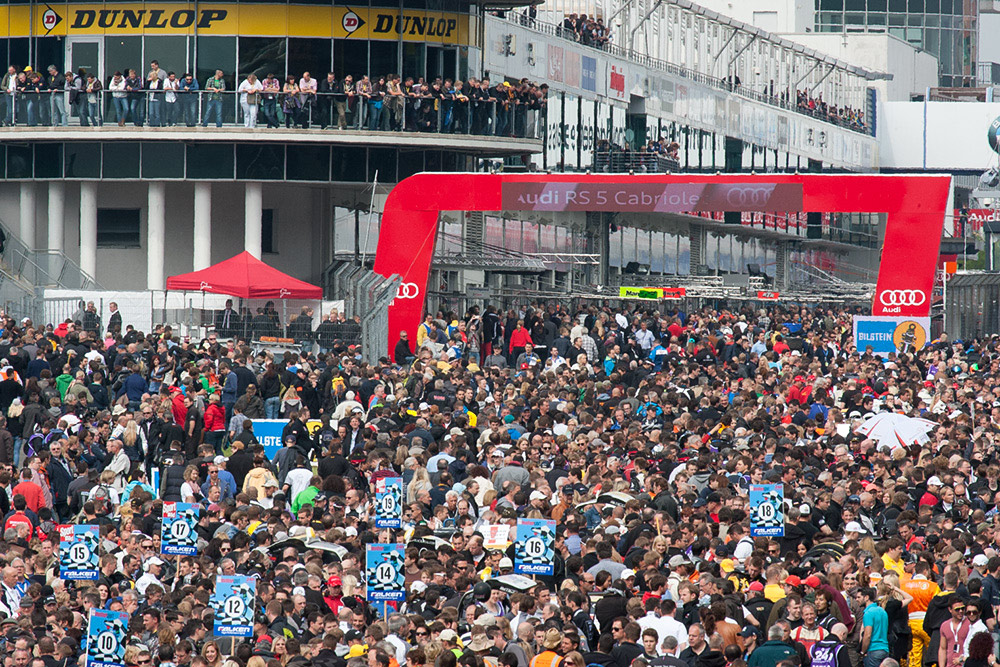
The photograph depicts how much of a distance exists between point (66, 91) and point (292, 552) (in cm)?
2687

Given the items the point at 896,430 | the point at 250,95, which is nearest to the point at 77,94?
the point at 250,95

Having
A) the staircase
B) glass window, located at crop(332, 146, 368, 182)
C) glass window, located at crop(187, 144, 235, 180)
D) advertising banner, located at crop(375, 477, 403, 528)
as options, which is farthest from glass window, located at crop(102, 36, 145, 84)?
advertising banner, located at crop(375, 477, 403, 528)

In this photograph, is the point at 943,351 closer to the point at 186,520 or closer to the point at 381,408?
the point at 381,408

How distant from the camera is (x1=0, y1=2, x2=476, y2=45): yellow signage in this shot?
41.2 m

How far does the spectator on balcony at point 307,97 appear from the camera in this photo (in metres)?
40.0

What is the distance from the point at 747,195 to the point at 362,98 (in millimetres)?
10347

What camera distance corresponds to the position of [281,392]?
2612 cm

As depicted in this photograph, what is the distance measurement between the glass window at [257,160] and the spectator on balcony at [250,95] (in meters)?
1.44

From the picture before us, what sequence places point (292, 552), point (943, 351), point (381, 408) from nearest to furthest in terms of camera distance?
1. point (292, 552)
2. point (381, 408)
3. point (943, 351)

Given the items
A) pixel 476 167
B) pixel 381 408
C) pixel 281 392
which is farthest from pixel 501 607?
pixel 476 167

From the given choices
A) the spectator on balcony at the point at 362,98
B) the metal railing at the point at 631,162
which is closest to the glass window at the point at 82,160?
the spectator on balcony at the point at 362,98

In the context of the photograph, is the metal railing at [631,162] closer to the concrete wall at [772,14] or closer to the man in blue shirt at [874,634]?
the concrete wall at [772,14]

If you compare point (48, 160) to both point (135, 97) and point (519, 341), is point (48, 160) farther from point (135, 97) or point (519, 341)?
point (519, 341)

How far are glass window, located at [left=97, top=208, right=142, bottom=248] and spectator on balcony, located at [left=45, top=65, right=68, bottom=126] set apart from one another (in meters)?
3.60
